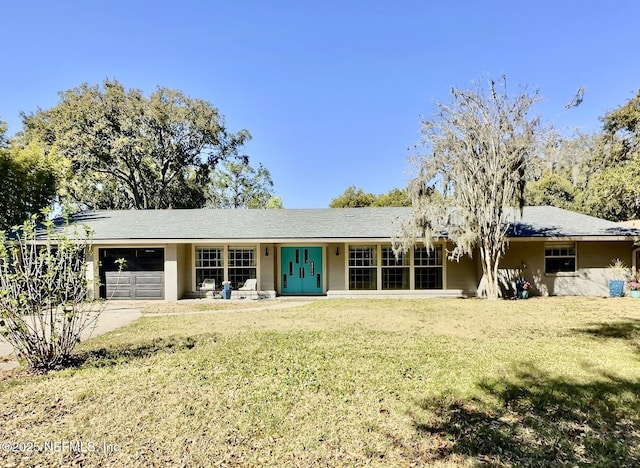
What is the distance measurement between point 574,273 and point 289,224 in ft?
38.0

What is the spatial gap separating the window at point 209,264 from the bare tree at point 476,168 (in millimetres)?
7428

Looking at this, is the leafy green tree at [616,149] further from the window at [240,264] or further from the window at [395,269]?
the window at [240,264]

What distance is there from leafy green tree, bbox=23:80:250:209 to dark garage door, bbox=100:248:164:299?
445 inches

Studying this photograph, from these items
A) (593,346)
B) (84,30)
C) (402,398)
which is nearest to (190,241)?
(84,30)

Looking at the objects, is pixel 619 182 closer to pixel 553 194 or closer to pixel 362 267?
pixel 362 267

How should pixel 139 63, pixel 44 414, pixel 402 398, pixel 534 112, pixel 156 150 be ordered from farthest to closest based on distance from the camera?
pixel 156 150 < pixel 139 63 < pixel 534 112 < pixel 402 398 < pixel 44 414

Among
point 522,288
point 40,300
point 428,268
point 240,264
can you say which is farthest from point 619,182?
point 40,300

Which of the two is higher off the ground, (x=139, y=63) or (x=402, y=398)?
(x=139, y=63)

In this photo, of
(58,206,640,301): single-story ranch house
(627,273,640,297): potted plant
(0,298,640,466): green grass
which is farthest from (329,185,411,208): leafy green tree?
(0,298,640,466): green grass

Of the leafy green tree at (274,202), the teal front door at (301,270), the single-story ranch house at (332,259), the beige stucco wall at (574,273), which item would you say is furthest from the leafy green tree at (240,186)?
the beige stucco wall at (574,273)

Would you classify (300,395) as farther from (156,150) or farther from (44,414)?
(156,150)

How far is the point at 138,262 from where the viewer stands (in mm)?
14086

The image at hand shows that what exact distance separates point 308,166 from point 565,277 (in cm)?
2356

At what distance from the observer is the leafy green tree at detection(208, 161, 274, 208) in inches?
1446
